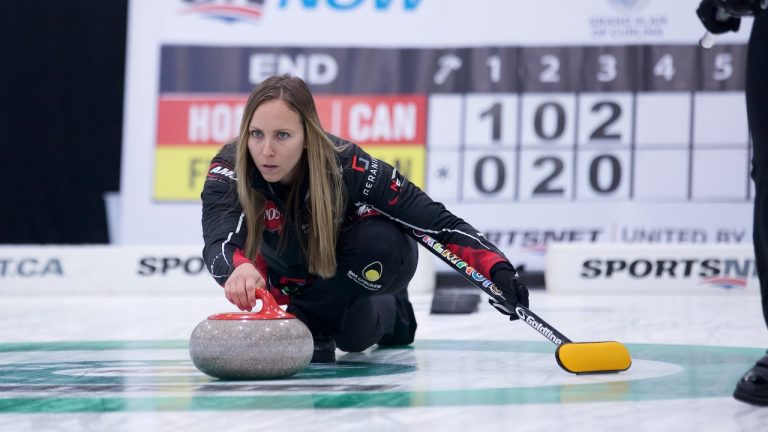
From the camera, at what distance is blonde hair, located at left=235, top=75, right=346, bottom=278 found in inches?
91.5

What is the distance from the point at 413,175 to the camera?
6664 mm

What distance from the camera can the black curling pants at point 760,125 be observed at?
1.89 m

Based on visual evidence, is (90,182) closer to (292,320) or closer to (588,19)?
(588,19)

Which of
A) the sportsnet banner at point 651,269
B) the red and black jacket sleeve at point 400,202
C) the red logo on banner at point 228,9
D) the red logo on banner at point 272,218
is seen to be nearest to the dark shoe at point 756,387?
the red and black jacket sleeve at point 400,202

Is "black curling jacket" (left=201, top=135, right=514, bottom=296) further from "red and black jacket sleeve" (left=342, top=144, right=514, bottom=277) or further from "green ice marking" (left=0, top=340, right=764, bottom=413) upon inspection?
"green ice marking" (left=0, top=340, right=764, bottom=413)

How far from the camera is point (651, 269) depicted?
6109 mm

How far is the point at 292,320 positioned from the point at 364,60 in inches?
184

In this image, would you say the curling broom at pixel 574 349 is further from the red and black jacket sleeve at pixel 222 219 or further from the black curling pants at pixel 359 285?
the red and black jacket sleeve at pixel 222 219

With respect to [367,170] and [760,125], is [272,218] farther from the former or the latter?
[760,125]

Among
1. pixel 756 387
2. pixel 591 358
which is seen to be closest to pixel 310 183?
pixel 591 358

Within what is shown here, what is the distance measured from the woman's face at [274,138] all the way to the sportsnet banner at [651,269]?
406cm

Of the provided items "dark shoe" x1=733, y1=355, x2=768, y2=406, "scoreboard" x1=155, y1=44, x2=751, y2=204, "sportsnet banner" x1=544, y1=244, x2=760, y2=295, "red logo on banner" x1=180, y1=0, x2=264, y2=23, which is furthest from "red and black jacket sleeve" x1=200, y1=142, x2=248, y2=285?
"red logo on banner" x1=180, y1=0, x2=264, y2=23

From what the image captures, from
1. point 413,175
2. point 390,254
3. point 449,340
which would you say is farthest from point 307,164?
point 413,175

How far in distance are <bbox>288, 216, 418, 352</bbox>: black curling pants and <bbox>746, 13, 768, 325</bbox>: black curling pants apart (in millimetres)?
902
